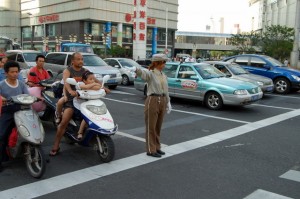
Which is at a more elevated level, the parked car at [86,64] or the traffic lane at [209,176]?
the parked car at [86,64]

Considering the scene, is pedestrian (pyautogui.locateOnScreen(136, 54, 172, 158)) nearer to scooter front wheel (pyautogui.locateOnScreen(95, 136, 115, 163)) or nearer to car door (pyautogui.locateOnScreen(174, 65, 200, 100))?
scooter front wheel (pyautogui.locateOnScreen(95, 136, 115, 163))

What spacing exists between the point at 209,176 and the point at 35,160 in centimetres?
250

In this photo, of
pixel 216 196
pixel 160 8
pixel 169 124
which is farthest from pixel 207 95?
pixel 160 8

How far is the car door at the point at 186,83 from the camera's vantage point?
1133 centimetres

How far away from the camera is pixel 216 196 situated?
4.35m

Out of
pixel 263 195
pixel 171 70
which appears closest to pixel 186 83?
pixel 171 70

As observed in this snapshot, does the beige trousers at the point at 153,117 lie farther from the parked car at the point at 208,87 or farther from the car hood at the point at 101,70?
the car hood at the point at 101,70

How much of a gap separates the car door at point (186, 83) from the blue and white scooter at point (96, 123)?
239 inches

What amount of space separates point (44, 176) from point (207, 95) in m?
7.06

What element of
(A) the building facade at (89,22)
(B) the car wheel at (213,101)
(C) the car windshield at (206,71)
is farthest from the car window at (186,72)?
(A) the building facade at (89,22)

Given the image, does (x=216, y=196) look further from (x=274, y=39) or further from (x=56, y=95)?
(x=274, y=39)

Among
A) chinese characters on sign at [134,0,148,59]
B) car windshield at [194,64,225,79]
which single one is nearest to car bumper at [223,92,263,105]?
car windshield at [194,64,225,79]

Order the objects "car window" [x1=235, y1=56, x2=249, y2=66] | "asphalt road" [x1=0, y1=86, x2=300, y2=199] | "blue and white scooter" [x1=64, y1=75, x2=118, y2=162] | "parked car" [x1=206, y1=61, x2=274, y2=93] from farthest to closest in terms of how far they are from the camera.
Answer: "car window" [x1=235, y1=56, x2=249, y2=66] < "parked car" [x1=206, y1=61, x2=274, y2=93] < "blue and white scooter" [x1=64, y1=75, x2=118, y2=162] < "asphalt road" [x1=0, y1=86, x2=300, y2=199]

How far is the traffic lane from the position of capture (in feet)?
14.5
